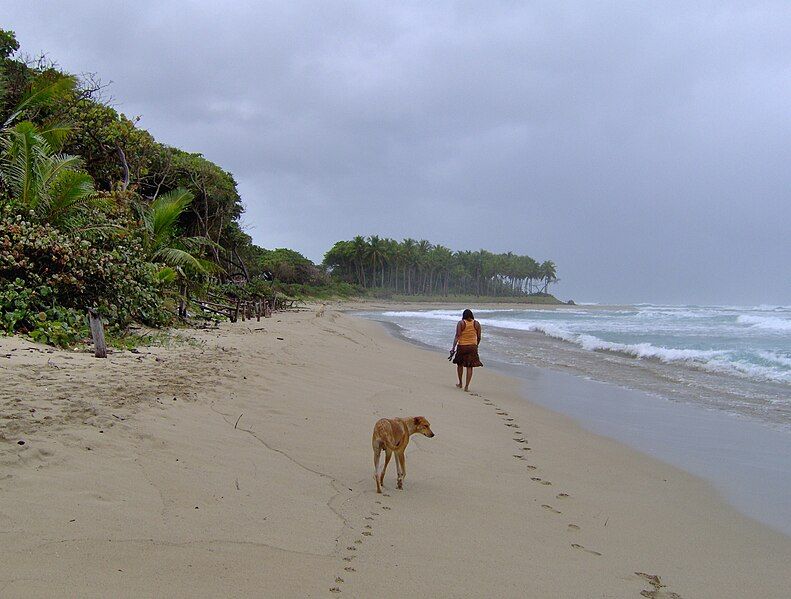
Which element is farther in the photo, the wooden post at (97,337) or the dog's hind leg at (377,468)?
the wooden post at (97,337)

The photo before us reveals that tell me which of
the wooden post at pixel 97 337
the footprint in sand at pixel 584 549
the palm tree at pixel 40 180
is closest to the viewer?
the footprint in sand at pixel 584 549

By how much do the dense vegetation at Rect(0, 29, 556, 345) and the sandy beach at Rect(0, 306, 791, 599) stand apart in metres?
2.81

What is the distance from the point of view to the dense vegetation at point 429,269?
94625 mm

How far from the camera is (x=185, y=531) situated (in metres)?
3.23

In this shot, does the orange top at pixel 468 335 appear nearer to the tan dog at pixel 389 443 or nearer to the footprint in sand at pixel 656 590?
the tan dog at pixel 389 443

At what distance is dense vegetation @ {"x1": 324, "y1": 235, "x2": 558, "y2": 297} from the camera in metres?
94.6

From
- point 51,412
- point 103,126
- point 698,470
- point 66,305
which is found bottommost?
point 698,470

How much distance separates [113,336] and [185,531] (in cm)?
783

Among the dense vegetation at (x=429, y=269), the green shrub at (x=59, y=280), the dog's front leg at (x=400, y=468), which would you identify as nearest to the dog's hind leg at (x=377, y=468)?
the dog's front leg at (x=400, y=468)

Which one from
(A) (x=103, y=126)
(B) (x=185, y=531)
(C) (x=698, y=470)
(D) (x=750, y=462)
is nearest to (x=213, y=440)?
(B) (x=185, y=531)

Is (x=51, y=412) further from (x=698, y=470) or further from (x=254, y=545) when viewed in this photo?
(x=698, y=470)

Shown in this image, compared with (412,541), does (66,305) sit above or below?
above

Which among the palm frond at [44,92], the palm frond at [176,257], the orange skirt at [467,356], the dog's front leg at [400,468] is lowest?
the dog's front leg at [400,468]

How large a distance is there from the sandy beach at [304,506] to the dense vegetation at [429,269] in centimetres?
8740
